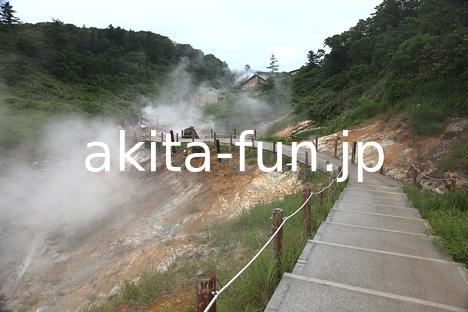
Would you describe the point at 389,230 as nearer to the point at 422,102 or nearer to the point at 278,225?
the point at 278,225

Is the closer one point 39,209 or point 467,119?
point 467,119

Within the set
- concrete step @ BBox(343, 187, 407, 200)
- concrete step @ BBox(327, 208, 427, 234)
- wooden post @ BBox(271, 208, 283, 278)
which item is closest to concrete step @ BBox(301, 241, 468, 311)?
wooden post @ BBox(271, 208, 283, 278)

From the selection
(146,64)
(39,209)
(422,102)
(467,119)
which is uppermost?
(146,64)

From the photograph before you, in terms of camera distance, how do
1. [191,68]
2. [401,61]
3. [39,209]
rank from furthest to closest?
[191,68] < [401,61] < [39,209]

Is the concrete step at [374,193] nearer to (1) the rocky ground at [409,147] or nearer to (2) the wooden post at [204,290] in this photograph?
(1) the rocky ground at [409,147]

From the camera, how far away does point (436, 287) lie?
4418mm

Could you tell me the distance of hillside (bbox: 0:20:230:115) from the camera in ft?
166

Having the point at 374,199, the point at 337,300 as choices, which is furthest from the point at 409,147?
the point at 337,300

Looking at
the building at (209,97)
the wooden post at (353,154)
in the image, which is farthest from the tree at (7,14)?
the wooden post at (353,154)

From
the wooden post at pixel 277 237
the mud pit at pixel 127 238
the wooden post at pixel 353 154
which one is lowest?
the mud pit at pixel 127 238

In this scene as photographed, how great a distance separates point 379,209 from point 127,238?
10.7 m

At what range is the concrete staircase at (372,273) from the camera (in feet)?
12.7

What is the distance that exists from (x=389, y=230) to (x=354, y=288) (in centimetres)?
319

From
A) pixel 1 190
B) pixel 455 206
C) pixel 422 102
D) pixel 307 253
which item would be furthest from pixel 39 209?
pixel 422 102
